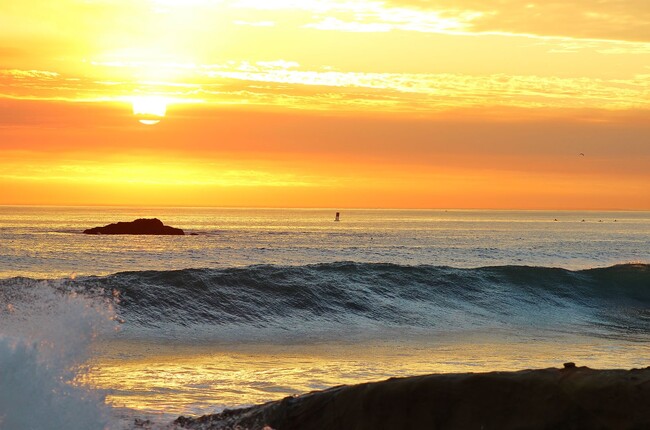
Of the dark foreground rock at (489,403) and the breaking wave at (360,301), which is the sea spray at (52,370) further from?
the breaking wave at (360,301)

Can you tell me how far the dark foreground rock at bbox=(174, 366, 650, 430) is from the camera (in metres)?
7.50

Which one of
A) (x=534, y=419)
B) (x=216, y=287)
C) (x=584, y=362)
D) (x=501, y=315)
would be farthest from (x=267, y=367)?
(x=501, y=315)

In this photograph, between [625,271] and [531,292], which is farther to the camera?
[625,271]

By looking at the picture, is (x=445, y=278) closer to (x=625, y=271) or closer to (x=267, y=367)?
(x=625, y=271)

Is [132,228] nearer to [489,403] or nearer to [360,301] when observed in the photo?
[360,301]

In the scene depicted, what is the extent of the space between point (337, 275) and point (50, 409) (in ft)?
80.3

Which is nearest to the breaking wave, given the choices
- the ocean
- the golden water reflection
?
the ocean

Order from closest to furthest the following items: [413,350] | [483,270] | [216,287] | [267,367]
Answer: [267,367] → [413,350] → [216,287] → [483,270]

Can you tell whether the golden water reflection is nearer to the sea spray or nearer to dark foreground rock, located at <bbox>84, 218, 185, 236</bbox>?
the sea spray

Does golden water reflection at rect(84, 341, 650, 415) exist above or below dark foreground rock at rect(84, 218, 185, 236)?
below

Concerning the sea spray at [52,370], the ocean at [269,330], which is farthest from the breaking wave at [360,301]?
the sea spray at [52,370]

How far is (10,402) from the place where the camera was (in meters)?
8.75

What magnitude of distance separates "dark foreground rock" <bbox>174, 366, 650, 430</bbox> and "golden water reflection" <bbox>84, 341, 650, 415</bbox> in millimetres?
3659

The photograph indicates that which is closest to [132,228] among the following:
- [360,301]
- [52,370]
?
[360,301]
